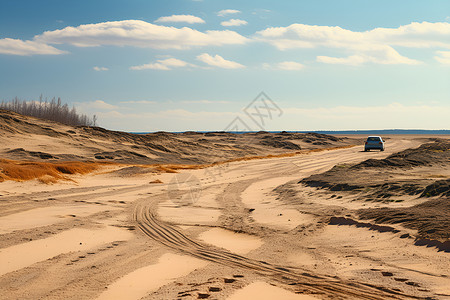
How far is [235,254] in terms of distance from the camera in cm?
749

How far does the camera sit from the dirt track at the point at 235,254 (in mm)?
5543

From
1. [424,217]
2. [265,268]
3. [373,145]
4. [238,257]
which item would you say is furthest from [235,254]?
[373,145]

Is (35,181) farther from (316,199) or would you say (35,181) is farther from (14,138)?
(14,138)

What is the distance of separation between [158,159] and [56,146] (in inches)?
401

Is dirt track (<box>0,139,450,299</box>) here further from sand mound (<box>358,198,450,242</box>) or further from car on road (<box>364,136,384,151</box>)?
car on road (<box>364,136,384,151</box>)

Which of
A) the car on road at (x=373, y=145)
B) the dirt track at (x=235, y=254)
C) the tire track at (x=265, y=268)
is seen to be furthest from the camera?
the car on road at (x=373, y=145)

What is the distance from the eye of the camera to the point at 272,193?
1662cm

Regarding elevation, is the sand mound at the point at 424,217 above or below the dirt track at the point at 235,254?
above

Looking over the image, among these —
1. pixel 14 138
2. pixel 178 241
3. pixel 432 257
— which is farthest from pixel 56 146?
pixel 432 257

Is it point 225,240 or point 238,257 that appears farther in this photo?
point 225,240

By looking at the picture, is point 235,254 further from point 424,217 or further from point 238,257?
point 424,217

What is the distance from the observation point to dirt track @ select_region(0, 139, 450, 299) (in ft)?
18.2

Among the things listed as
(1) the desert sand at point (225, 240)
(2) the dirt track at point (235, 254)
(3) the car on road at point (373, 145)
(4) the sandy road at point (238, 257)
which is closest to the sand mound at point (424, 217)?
(1) the desert sand at point (225, 240)

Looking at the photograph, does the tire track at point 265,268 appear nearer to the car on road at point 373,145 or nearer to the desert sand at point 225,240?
the desert sand at point 225,240
